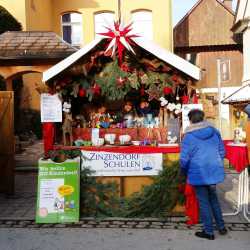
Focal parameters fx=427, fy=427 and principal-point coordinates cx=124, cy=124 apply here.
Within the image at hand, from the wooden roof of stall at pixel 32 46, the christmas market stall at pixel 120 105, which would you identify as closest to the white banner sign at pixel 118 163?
the christmas market stall at pixel 120 105

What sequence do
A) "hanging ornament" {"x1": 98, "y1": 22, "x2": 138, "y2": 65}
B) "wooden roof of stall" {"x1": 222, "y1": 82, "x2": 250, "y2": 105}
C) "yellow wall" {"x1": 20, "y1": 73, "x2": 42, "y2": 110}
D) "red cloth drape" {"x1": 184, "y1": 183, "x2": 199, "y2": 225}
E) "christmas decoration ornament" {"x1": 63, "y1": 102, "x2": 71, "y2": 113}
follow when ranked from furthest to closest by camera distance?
"wooden roof of stall" {"x1": 222, "y1": 82, "x2": 250, "y2": 105}
"yellow wall" {"x1": 20, "y1": 73, "x2": 42, "y2": 110}
"christmas decoration ornament" {"x1": 63, "y1": 102, "x2": 71, "y2": 113}
"hanging ornament" {"x1": 98, "y1": 22, "x2": 138, "y2": 65}
"red cloth drape" {"x1": 184, "y1": 183, "x2": 199, "y2": 225}

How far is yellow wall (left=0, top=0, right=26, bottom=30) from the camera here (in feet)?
57.4

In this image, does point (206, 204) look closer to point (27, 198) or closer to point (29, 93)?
point (27, 198)

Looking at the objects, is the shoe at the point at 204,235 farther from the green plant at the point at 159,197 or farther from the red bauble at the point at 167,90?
the red bauble at the point at 167,90

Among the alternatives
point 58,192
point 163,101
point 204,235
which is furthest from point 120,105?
point 204,235

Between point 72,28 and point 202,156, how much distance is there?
17527 millimetres

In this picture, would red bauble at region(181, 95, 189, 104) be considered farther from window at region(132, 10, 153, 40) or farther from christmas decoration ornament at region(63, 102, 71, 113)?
window at region(132, 10, 153, 40)

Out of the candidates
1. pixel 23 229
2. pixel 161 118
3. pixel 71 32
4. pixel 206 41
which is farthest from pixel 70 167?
pixel 206 41

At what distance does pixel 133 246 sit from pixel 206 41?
71.2ft

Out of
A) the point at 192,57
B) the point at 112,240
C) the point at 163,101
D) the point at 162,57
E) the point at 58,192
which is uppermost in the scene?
the point at 192,57

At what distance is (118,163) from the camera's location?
6730mm

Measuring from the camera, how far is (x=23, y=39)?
517 inches

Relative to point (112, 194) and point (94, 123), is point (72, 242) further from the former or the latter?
point (94, 123)

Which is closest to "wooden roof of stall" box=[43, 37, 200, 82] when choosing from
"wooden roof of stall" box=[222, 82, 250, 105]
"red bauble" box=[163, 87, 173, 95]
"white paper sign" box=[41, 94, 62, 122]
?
"red bauble" box=[163, 87, 173, 95]
